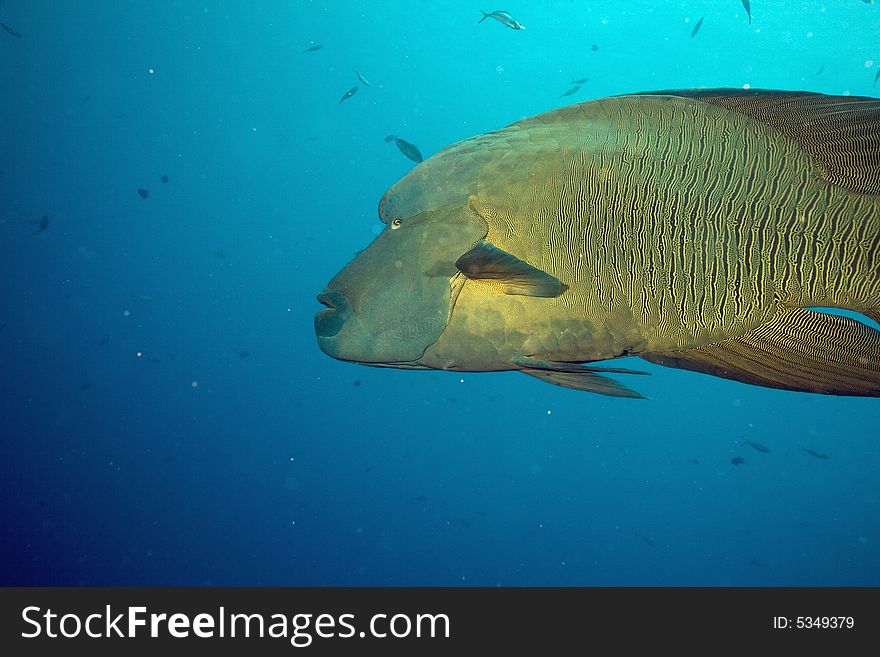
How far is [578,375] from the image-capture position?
1.58 m

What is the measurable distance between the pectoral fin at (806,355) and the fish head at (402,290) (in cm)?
71

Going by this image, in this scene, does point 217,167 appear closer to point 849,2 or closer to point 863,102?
point 863,102

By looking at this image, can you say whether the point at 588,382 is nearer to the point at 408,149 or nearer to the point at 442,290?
the point at 442,290

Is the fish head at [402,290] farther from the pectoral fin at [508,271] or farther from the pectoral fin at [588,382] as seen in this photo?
the pectoral fin at [588,382]

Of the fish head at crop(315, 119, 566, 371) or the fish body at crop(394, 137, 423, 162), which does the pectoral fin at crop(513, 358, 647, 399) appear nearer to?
the fish head at crop(315, 119, 566, 371)

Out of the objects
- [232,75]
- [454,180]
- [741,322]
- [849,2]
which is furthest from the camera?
[232,75]

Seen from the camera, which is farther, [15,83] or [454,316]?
[15,83]

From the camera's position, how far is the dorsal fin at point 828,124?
1449 mm

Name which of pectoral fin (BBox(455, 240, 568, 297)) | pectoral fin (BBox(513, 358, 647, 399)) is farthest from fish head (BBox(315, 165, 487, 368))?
pectoral fin (BBox(513, 358, 647, 399))

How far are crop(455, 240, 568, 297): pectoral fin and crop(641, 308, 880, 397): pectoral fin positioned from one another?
1.46 feet

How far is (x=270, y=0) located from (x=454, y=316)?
10.6 meters

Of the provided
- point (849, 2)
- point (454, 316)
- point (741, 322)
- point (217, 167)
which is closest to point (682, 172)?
point (741, 322)

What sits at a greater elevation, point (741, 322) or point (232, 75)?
point (232, 75)

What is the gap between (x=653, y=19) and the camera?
32.9 ft
